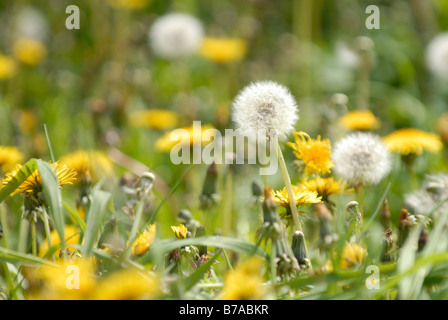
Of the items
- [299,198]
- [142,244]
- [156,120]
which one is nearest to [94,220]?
[142,244]

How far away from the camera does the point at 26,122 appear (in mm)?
2301

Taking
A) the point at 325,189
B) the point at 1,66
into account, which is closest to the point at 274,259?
the point at 325,189

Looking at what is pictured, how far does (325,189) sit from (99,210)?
383 millimetres

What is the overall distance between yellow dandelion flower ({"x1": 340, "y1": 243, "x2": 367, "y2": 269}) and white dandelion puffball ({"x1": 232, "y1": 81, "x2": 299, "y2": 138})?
0.21 meters

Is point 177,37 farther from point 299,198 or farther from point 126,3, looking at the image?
point 299,198

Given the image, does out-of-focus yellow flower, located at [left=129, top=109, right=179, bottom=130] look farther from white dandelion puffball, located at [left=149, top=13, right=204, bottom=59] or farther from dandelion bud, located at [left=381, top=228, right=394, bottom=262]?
dandelion bud, located at [left=381, top=228, right=394, bottom=262]

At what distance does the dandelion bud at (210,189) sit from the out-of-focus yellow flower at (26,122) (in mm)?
1285

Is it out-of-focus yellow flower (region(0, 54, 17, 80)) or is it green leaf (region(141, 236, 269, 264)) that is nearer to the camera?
green leaf (region(141, 236, 269, 264))

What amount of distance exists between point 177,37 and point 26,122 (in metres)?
0.80

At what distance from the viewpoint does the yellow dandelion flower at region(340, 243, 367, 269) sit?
93 cm

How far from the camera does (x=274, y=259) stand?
0.84 meters

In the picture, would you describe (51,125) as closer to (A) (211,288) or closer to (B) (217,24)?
(B) (217,24)

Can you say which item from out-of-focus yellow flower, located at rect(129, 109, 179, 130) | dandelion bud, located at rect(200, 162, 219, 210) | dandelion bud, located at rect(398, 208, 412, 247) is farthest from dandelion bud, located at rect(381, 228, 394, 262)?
out-of-focus yellow flower, located at rect(129, 109, 179, 130)

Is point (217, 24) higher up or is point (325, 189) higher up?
point (217, 24)
